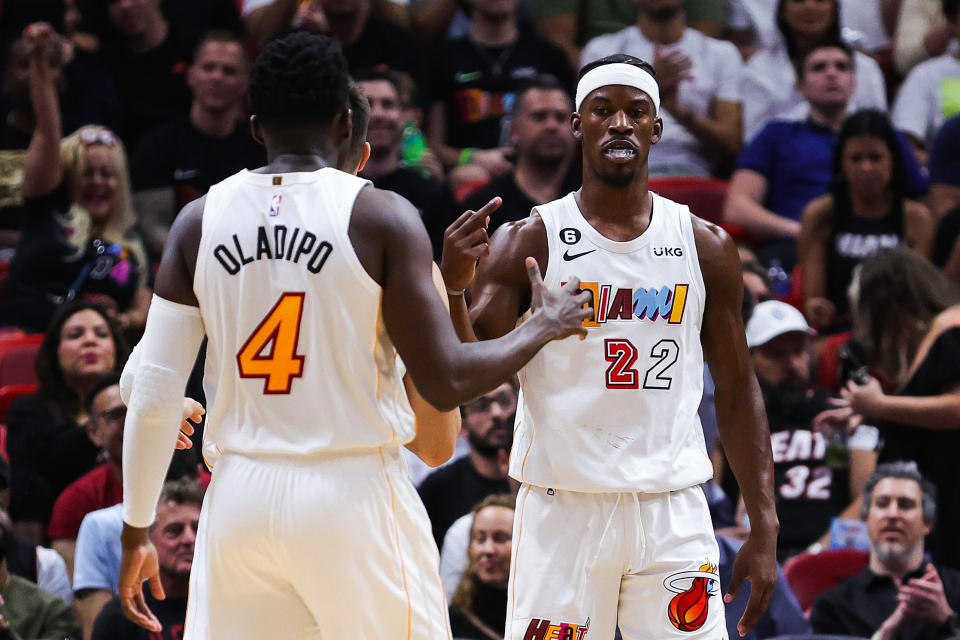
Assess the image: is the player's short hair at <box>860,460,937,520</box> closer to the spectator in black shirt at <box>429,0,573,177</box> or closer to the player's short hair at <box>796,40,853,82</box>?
the player's short hair at <box>796,40,853,82</box>

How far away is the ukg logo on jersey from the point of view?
4387mm

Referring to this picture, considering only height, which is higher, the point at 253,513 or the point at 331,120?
the point at 331,120

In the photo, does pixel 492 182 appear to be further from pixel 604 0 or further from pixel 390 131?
pixel 604 0

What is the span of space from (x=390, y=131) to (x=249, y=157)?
122 cm

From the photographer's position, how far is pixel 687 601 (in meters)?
4.30

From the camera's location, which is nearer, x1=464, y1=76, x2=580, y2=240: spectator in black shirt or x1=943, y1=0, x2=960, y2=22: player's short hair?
x1=464, y1=76, x2=580, y2=240: spectator in black shirt

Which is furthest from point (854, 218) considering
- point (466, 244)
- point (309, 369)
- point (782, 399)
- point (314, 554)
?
point (314, 554)

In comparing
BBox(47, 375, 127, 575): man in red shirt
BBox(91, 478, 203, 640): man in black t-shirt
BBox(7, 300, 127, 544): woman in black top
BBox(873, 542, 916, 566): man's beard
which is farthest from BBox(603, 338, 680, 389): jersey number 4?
BBox(7, 300, 127, 544): woman in black top

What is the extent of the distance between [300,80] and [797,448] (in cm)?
474

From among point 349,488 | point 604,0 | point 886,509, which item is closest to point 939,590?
point 886,509

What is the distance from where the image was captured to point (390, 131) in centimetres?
865

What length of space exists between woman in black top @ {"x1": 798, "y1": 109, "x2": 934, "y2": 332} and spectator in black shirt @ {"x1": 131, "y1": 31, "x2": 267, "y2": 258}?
3.44m

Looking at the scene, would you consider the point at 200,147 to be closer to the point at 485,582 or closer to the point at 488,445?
the point at 488,445

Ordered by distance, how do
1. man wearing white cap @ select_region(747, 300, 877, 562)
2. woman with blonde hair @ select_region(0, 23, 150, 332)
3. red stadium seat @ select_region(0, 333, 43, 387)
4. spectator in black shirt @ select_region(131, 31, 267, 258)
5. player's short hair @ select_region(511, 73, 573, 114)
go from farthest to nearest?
spectator in black shirt @ select_region(131, 31, 267, 258)
woman with blonde hair @ select_region(0, 23, 150, 332)
player's short hair @ select_region(511, 73, 573, 114)
red stadium seat @ select_region(0, 333, 43, 387)
man wearing white cap @ select_region(747, 300, 877, 562)
